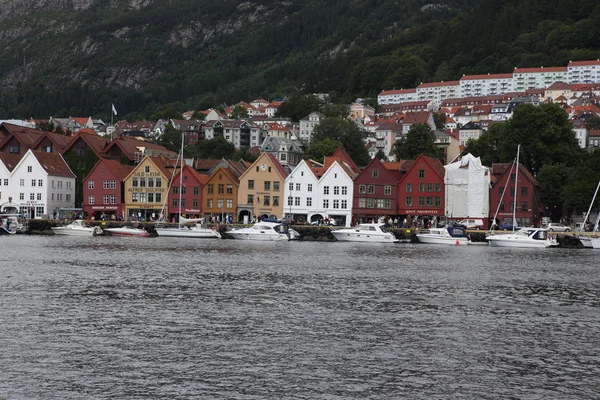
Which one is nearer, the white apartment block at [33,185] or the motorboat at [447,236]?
the motorboat at [447,236]

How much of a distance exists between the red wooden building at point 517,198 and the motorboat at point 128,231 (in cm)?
4199

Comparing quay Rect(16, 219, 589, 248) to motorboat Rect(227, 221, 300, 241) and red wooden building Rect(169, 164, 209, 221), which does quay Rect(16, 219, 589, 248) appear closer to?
motorboat Rect(227, 221, 300, 241)

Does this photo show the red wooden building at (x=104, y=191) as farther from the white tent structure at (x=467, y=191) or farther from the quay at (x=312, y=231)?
the white tent structure at (x=467, y=191)

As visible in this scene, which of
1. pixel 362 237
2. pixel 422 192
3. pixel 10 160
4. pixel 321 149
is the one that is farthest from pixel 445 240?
pixel 321 149

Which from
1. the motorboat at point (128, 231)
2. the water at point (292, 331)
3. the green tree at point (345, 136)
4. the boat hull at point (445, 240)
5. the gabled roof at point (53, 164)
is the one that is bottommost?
the water at point (292, 331)

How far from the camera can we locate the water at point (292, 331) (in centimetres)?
2470

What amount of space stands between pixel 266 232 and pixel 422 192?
78.4ft

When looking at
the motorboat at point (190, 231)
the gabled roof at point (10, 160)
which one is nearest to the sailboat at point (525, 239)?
the motorboat at point (190, 231)

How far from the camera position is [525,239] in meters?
88.3

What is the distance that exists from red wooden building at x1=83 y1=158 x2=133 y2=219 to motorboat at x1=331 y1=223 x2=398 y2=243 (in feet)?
112

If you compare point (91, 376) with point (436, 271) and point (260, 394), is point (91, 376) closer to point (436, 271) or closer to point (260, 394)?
point (260, 394)

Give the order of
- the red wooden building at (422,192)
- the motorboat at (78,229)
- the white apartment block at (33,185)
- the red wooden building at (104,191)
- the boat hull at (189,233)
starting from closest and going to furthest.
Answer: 1. the boat hull at (189,233)
2. the motorboat at (78,229)
3. the red wooden building at (422,192)
4. the white apartment block at (33,185)
5. the red wooden building at (104,191)

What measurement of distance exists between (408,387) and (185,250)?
1962 inches

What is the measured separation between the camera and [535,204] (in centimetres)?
10550
